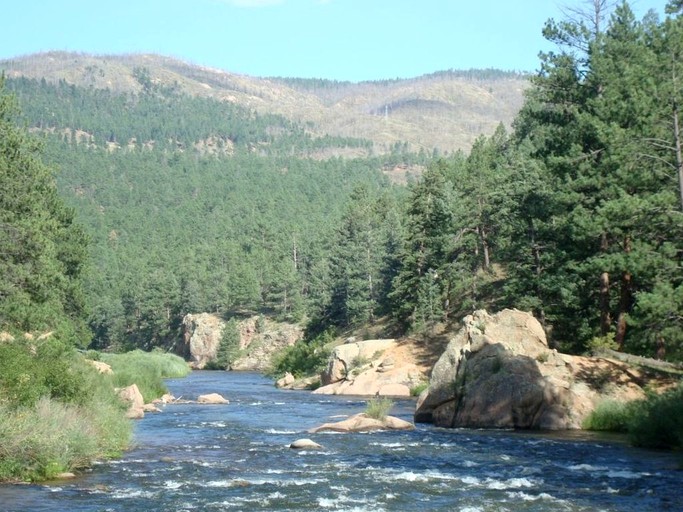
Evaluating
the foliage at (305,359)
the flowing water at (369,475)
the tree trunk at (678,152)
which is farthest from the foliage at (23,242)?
the foliage at (305,359)

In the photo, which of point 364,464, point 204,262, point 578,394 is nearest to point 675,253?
point 578,394

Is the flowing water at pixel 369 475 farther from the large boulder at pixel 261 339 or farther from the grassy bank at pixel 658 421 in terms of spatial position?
the large boulder at pixel 261 339

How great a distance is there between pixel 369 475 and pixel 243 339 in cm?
10530

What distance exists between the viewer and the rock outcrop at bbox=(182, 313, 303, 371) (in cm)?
12075

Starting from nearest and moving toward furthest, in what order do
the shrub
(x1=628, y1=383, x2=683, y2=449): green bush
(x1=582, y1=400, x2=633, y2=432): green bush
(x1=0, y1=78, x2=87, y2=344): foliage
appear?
(x1=628, y1=383, x2=683, y2=449): green bush < (x1=582, y1=400, x2=633, y2=432): green bush < (x1=0, y1=78, x2=87, y2=344): foliage < the shrub

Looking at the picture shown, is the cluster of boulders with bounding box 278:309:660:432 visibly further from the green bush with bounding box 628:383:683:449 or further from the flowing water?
the green bush with bounding box 628:383:683:449

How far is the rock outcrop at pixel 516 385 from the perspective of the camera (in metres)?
33.7

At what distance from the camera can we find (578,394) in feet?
111

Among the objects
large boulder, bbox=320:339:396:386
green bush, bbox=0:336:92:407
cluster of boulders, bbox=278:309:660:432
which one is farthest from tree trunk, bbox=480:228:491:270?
green bush, bbox=0:336:92:407

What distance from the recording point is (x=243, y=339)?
422 feet

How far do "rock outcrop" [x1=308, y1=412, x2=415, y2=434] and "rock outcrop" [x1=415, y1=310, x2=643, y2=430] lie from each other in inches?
81.4

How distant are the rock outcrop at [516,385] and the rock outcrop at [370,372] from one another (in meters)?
15.6

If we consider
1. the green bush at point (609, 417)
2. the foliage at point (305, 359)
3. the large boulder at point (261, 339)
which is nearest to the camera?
the green bush at point (609, 417)

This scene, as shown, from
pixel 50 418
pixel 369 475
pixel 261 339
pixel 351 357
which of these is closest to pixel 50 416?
pixel 50 418
